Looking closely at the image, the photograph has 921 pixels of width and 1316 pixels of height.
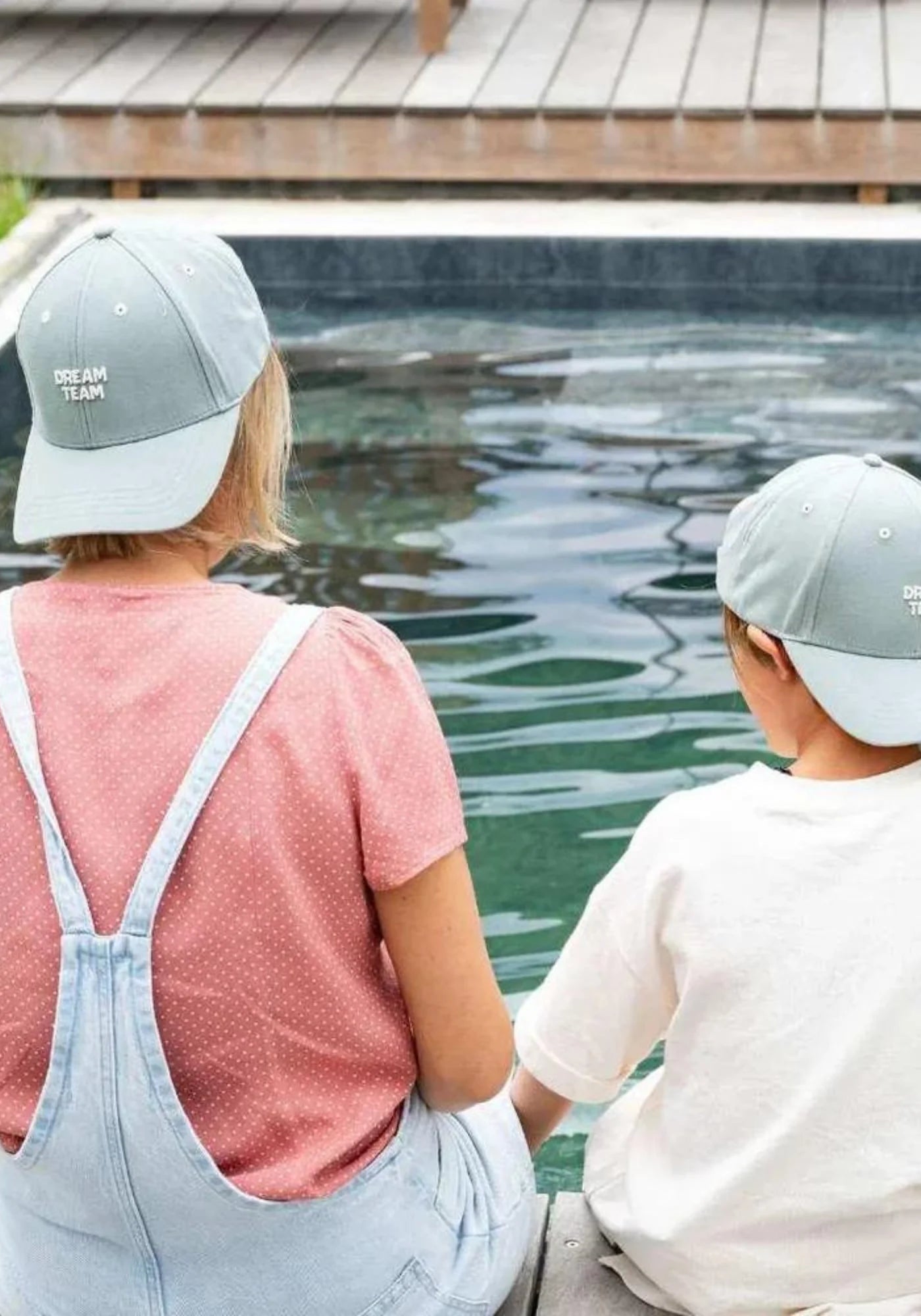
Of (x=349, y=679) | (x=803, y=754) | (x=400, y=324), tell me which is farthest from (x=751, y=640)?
(x=400, y=324)

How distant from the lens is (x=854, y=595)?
61.4 inches

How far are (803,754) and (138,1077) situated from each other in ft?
1.80

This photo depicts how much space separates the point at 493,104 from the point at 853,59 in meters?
1.13

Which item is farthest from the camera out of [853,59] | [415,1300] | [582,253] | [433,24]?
[433,24]

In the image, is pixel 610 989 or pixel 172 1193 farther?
pixel 610 989

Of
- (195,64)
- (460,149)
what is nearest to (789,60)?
(460,149)

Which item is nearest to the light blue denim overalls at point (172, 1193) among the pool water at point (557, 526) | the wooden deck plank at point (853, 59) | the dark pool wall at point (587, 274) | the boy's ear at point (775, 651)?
the boy's ear at point (775, 651)

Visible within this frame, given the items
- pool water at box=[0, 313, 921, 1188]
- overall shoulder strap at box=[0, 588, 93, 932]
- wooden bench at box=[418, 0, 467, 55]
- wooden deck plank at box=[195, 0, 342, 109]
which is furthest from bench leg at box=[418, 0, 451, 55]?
overall shoulder strap at box=[0, 588, 93, 932]

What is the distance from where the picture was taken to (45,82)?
20.9ft

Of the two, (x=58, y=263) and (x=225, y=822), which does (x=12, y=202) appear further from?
(x=225, y=822)

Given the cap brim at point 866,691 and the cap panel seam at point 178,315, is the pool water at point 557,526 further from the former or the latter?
the cap panel seam at point 178,315

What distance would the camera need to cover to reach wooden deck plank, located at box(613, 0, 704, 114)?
592 cm

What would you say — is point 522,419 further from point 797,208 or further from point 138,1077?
point 138,1077

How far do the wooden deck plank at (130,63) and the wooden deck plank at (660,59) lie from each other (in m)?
1.43
